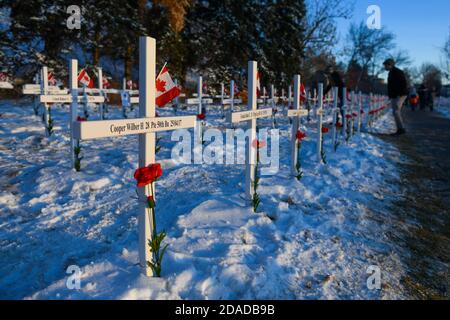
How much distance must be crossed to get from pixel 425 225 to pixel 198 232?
8.52ft

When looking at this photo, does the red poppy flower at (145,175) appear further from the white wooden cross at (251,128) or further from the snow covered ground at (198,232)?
the white wooden cross at (251,128)

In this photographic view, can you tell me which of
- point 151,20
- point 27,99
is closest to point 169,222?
point 27,99

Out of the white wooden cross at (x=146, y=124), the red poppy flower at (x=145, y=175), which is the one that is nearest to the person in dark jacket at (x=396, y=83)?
the white wooden cross at (x=146, y=124)

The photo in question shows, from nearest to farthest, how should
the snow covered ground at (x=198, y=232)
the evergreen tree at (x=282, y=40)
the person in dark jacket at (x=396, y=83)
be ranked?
the snow covered ground at (x=198, y=232) < the person in dark jacket at (x=396, y=83) < the evergreen tree at (x=282, y=40)

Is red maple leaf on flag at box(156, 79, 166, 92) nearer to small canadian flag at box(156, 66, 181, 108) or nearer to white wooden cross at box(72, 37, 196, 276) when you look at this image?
small canadian flag at box(156, 66, 181, 108)

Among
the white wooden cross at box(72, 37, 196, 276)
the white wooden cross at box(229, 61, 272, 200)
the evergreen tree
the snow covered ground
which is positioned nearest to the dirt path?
the snow covered ground

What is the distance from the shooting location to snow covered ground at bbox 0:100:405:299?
265 cm

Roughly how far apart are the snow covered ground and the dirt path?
156mm

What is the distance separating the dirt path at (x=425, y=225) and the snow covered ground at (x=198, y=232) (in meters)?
0.16

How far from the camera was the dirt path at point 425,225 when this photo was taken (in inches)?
116

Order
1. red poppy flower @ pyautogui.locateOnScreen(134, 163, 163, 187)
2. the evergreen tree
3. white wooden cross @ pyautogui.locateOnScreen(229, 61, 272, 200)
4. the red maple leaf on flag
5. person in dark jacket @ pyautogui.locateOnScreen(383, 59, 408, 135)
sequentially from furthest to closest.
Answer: the evergreen tree < person in dark jacket @ pyautogui.locateOnScreen(383, 59, 408, 135) < white wooden cross @ pyautogui.locateOnScreen(229, 61, 272, 200) < the red maple leaf on flag < red poppy flower @ pyautogui.locateOnScreen(134, 163, 163, 187)

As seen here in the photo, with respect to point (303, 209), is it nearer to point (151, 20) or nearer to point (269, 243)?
point (269, 243)

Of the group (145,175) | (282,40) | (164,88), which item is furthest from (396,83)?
(282,40)
